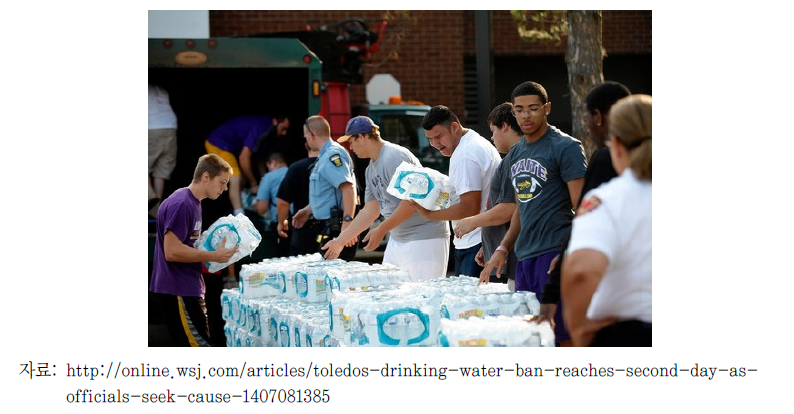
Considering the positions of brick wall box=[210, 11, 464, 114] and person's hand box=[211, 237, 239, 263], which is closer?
person's hand box=[211, 237, 239, 263]

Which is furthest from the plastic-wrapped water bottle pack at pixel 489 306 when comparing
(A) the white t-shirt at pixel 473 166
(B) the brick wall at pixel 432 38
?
(B) the brick wall at pixel 432 38

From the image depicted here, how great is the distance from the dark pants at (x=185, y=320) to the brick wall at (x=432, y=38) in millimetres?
10206

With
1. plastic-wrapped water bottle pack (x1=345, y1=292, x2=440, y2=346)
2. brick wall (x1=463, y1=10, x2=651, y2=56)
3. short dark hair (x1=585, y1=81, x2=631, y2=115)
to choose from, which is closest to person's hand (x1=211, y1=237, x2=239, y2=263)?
plastic-wrapped water bottle pack (x1=345, y1=292, x2=440, y2=346)

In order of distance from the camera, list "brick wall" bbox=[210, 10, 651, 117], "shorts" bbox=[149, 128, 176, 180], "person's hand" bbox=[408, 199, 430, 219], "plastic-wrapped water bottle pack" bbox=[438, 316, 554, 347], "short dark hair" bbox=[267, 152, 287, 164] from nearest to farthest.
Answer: "plastic-wrapped water bottle pack" bbox=[438, 316, 554, 347] < "person's hand" bbox=[408, 199, 430, 219] < "short dark hair" bbox=[267, 152, 287, 164] < "shorts" bbox=[149, 128, 176, 180] < "brick wall" bbox=[210, 10, 651, 117]

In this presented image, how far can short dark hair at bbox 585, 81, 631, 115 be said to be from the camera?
3.71 m

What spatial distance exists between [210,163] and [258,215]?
372 cm

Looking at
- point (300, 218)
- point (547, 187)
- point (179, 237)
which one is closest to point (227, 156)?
point (300, 218)

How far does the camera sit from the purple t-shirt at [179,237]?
237 inches

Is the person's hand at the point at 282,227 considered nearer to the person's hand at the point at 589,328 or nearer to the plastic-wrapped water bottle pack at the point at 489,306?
the plastic-wrapped water bottle pack at the point at 489,306

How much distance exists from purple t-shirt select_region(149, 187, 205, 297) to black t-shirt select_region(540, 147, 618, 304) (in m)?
2.81

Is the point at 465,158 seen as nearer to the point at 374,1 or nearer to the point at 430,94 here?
the point at 374,1

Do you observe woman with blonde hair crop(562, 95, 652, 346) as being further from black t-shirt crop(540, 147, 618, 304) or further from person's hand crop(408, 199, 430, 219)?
person's hand crop(408, 199, 430, 219)

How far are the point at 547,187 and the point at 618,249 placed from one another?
1596 mm

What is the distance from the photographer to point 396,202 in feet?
21.1
